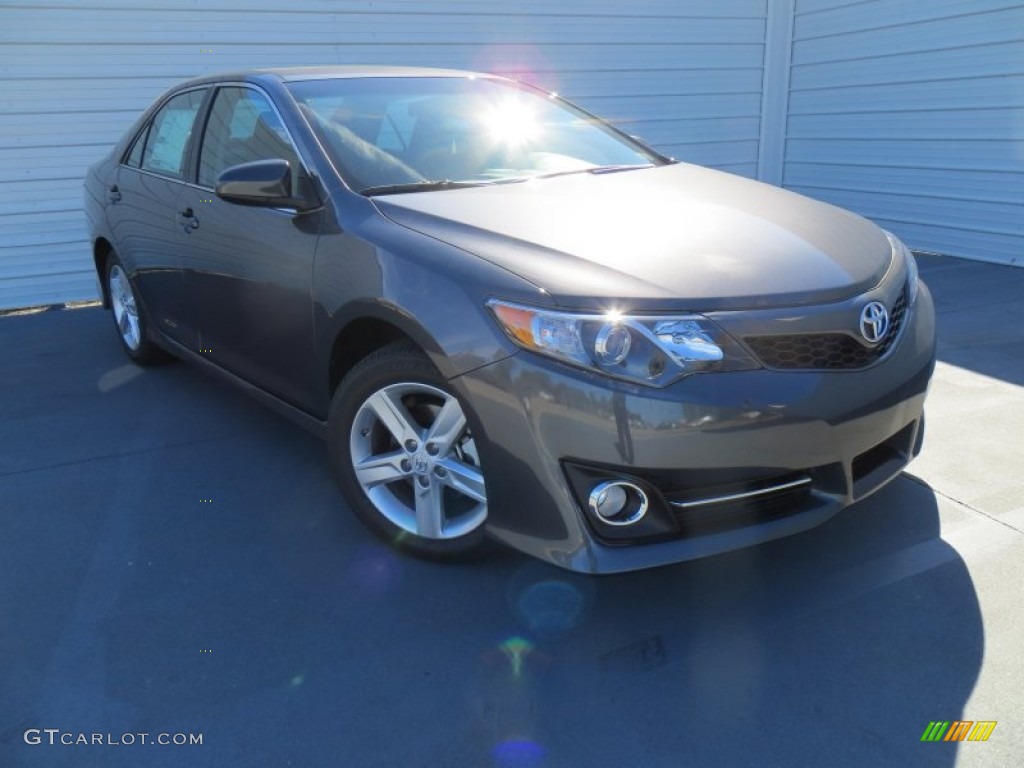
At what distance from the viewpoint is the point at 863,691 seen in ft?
7.20

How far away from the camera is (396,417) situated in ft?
9.00

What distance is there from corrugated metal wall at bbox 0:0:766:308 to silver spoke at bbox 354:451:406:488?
208 inches

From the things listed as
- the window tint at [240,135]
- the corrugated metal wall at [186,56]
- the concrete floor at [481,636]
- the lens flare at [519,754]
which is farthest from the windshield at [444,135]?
the corrugated metal wall at [186,56]

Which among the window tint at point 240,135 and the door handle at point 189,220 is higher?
the window tint at point 240,135

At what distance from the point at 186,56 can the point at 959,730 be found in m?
6.95

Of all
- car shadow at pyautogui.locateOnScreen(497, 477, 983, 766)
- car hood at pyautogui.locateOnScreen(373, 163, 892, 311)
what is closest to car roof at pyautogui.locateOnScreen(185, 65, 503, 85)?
car hood at pyautogui.locateOnScreen(373, 163, 892, 311)

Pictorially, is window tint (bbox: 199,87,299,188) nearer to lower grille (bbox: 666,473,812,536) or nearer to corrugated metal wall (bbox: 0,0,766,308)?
lower grille (bbox: 666,473,812,536)

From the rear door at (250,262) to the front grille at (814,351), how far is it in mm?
1528

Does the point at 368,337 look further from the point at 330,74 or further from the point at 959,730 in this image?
the point at 959,730

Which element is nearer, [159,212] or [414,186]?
[414,186]

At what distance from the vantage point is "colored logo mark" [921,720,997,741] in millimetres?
2021

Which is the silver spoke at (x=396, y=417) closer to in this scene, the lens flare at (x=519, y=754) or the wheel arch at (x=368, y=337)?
the wheel arch at (x=368, y=337)

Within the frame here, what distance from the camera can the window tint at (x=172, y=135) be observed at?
4086mm

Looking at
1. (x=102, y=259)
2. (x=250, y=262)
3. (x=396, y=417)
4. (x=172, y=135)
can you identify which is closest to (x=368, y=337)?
(x=396, y=417)
